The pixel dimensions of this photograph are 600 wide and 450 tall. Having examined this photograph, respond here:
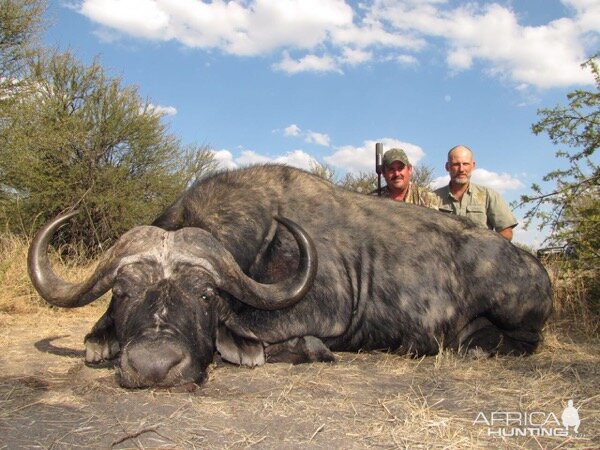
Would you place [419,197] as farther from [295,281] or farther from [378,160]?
[295,281]

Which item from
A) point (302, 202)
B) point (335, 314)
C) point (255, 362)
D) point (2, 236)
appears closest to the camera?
point (255, 362)

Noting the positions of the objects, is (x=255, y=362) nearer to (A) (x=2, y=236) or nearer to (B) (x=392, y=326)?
(B) (x=392, y=326)

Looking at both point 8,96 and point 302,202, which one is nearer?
point 302,202

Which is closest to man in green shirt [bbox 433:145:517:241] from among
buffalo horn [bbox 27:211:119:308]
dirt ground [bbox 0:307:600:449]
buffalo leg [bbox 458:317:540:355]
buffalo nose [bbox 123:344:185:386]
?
buffalo leg [bbox 458:317:540:355]

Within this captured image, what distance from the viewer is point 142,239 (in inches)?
147

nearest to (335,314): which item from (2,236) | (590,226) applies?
(590,226)

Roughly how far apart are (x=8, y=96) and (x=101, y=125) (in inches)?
118

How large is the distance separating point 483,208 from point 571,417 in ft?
16.9

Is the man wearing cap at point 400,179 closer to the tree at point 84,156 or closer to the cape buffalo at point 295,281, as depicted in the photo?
the cape buffalo at point 295,281

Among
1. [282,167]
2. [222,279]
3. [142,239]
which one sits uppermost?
[282,167]

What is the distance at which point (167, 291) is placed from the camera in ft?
11.5

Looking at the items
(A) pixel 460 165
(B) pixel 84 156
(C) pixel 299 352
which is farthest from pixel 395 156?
(B) pixel 84 156

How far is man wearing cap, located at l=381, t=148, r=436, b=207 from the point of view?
757 centimetres

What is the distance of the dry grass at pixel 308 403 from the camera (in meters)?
2.51
